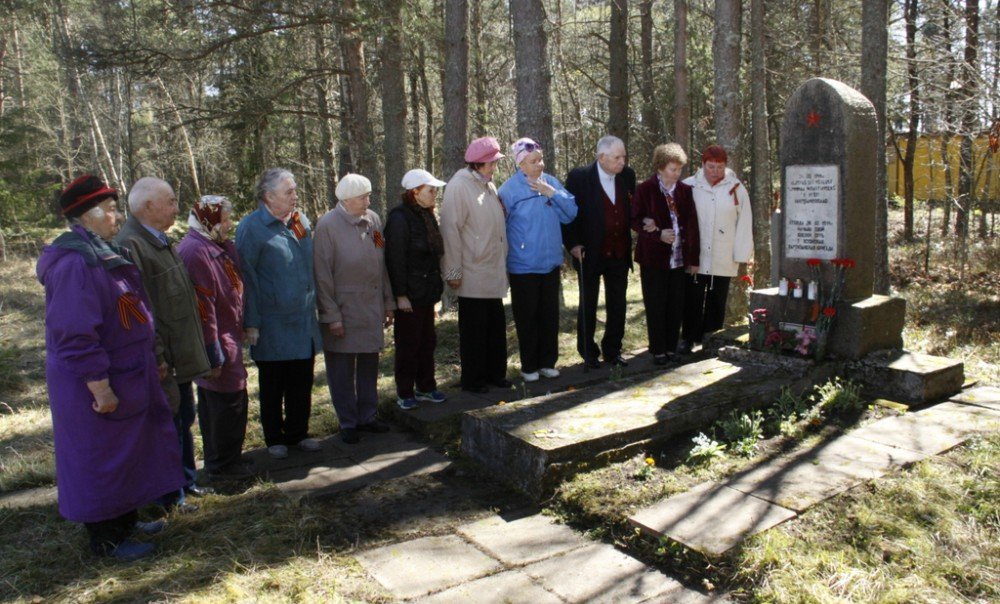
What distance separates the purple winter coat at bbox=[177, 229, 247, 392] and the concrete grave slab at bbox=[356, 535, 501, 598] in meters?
1.54

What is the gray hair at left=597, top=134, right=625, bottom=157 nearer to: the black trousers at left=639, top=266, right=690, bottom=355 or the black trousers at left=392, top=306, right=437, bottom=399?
the black trousers at left=639, top=266, right=690, bottom=355

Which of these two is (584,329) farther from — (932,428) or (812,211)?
(932,428)

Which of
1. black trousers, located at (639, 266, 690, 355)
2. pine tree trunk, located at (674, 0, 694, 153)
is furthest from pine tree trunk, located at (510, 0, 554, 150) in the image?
pine tree trunk, located at (674, 0, 694, 153)

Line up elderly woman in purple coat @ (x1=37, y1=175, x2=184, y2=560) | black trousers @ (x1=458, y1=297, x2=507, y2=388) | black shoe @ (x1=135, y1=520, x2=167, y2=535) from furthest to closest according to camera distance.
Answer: black trousers @ (x1=458, y1=297, x2=507, y2=388) < black shoe @ (x1=135, y1=520, x2=167, y2=535) < elderly woman in purple coat @ (x1=37, y1=175, x2=184, y2=560)

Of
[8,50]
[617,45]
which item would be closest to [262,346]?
[617,45]

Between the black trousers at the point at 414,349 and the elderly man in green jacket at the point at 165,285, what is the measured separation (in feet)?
5.62

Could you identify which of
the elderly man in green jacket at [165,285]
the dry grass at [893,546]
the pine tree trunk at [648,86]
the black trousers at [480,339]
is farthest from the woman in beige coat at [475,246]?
the pine tree trunk at [648,86]

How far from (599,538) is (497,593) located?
71 cm

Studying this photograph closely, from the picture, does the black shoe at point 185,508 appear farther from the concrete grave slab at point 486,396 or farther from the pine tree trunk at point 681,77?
the pine tree trunk at point 681,77

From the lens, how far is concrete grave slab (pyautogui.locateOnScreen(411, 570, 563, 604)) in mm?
3094

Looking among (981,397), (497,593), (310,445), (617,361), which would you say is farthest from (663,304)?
(497,593)

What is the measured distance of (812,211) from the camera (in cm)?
585

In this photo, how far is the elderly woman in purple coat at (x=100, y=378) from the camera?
132 inches

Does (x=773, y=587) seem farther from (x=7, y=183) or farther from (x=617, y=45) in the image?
(x=7, y=183)
